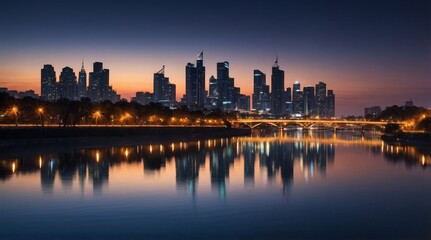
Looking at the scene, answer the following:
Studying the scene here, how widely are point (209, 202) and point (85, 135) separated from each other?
47775 millimetres

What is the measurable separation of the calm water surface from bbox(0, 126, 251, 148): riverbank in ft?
56.8

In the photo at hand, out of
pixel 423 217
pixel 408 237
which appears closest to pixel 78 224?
pixel 408 237

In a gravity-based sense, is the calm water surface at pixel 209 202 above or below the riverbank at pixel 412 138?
below

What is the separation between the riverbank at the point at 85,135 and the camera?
167 feet

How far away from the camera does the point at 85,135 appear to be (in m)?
64.2

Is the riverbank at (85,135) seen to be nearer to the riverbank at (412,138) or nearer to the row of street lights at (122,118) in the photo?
the row of street lights at (122,118)

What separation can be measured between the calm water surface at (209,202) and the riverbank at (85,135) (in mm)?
17312

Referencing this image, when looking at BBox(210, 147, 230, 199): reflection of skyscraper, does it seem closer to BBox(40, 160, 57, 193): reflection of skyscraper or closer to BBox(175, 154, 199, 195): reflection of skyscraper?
BBox(175, 154, 199, 195): reflection of skyscraper

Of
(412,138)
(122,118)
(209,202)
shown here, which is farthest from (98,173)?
(122,118)

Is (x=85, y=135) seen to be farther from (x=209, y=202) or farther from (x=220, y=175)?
(x=209, y=202)

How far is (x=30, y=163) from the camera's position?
3569 centimetres

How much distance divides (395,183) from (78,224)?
19508mm

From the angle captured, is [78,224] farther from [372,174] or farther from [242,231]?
[372,174]

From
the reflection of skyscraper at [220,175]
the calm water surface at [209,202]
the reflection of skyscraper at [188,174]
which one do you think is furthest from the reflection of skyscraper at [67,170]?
the reflection of skyscraper at [220,175]
